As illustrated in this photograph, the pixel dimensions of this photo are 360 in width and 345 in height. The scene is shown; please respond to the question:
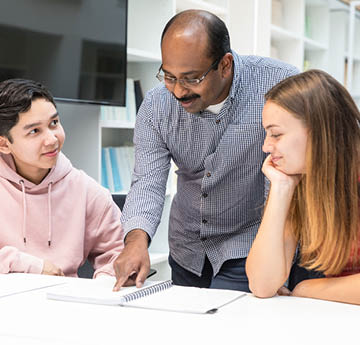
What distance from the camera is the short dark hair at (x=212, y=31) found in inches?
66.3

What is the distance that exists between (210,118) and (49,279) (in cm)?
65

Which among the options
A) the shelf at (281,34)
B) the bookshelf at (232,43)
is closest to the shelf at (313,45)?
the bookshelf at (232,43)

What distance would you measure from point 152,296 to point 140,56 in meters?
2.02

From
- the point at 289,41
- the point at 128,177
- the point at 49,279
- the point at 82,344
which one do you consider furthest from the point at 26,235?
the point at 289,41

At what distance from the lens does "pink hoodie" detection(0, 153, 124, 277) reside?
6.59 feet

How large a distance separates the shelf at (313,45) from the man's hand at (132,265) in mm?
3672

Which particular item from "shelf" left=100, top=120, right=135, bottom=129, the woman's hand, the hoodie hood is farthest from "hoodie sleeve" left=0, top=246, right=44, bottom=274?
"shelf" left=100, top=120, right=135, bottom=129

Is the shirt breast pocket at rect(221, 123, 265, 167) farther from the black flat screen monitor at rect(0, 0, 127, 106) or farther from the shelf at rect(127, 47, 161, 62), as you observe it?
the shelf at rect(127, 47, 161, 62)

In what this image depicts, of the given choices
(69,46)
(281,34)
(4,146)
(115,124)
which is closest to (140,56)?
(115,124)

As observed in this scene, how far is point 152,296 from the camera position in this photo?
1.43 metres

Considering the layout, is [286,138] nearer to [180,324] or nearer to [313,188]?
[313,188]

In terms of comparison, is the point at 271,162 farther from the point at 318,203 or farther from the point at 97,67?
the point at 97,67

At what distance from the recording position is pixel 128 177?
330 cm

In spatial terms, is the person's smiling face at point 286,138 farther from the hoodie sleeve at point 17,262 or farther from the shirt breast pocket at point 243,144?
the hoodie sleeve at point 17,262
